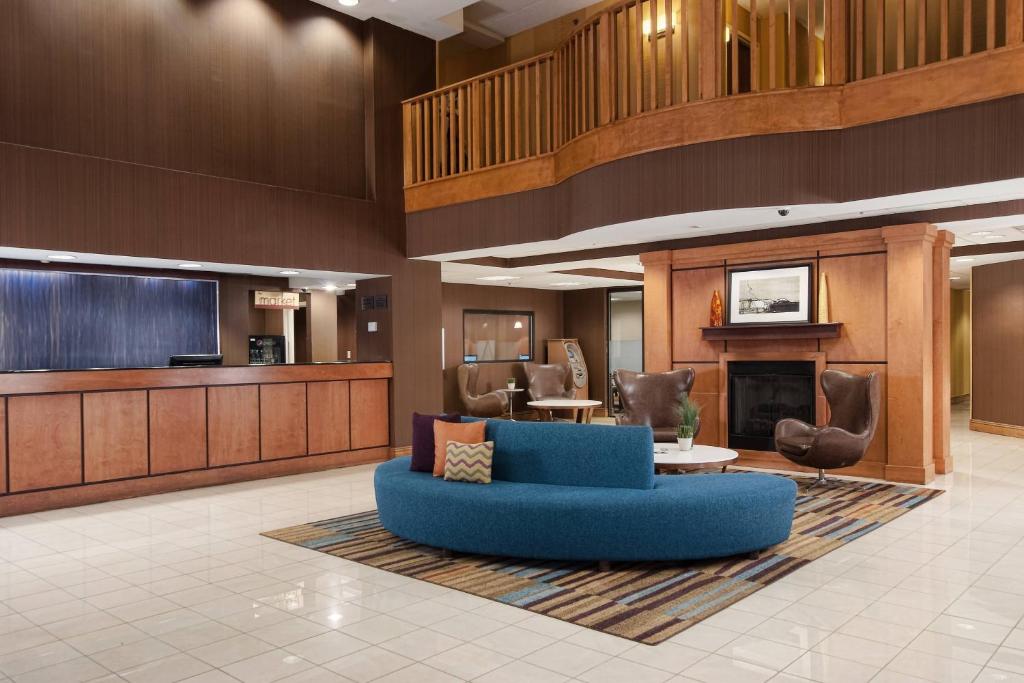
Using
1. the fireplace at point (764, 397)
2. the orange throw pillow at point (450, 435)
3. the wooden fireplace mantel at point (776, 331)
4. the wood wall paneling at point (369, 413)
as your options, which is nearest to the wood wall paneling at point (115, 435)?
the wood wall paneling at point (369, 413)

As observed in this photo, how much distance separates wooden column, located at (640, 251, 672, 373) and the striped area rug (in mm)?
3291

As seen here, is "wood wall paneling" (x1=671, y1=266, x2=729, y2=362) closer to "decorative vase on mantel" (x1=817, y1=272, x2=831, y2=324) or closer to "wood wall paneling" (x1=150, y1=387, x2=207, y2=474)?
"decorative vase on mantel" (x1=817, y1=272, x2=831, y2=324)

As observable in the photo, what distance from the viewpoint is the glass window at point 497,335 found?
552 inches

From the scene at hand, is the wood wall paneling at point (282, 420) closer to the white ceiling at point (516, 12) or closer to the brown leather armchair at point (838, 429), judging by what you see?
the brown leather armchair at point (838, 429)

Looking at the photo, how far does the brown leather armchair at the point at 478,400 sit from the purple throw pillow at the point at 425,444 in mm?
7203

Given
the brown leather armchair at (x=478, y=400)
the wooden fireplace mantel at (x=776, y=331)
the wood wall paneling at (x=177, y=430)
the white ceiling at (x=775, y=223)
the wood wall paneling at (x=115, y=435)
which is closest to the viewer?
the white ceiling at (x=775, y=223)

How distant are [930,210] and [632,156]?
10.3 feet

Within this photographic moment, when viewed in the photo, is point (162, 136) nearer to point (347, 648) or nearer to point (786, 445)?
point (347, 648)

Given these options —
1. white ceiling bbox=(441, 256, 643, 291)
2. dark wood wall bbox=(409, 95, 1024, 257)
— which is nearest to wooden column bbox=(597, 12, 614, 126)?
dark wood wall bbox=(409, 95, 1024, 257)

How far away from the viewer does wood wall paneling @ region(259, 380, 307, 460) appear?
7.98m

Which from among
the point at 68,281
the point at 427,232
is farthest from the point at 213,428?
the point at 427,232

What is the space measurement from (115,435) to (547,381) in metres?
8.35

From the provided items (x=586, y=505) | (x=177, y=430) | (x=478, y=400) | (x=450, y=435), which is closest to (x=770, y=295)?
(x=450, y=435)

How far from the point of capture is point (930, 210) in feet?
23.5
